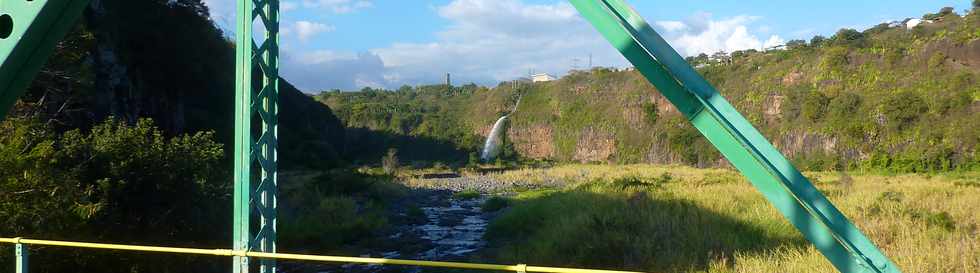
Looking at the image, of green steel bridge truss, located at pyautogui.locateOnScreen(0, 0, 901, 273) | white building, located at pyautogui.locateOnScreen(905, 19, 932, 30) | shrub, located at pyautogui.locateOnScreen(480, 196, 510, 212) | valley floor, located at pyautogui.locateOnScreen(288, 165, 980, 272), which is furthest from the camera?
white building, located at pyautogui.locateOnScreen(905, 19, 932, 30)

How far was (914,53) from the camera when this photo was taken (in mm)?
41250

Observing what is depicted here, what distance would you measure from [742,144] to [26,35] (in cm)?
238

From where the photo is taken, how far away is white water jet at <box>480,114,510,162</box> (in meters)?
63.8

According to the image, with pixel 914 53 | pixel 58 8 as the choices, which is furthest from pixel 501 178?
pixel 58 8

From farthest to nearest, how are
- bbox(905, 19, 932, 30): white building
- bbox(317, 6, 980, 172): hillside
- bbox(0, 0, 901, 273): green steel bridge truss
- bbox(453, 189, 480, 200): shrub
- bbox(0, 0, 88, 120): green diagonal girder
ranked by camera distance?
bbox(905, 19, 932, 30): white building → bbox(317, 6, 980, 172): hillside → bbox(453, 189, 480, 200): shrub → bbox(0, 0, 901, 273): green steel bridge truss → bbox(0, 0, 88, 120): green diagonal girder

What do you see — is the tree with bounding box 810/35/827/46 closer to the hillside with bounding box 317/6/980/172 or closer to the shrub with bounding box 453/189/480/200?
the hillside with bounding box 317/6/980/172

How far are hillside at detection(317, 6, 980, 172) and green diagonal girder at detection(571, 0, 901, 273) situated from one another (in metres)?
36.7

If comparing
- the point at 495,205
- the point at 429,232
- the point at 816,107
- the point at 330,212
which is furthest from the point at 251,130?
the point at 816,107

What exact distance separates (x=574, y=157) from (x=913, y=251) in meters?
59.3

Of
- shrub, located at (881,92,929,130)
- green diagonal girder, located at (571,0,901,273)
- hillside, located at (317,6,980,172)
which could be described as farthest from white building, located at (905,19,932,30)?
green diagonal girder, located at (571,0,901,273)

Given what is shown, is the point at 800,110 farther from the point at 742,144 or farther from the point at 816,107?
the point at 742,144

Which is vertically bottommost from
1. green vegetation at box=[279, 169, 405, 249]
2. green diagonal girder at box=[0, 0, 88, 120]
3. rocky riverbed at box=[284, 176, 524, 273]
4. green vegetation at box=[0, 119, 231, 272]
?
rocky riverbed at box=[284, 176, 524, 273]

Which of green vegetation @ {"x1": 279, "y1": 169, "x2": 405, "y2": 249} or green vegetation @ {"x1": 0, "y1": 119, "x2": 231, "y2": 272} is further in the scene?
green vegetation @ {"x1": 279, "y1": 169, "x2": 405, "y2": 249}

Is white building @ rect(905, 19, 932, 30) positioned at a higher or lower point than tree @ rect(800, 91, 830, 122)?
higher
